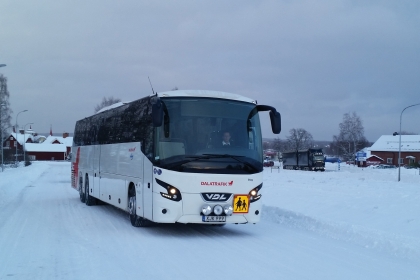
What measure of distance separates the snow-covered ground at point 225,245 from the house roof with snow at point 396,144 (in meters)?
97.5

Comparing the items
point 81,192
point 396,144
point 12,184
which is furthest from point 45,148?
point 81,192

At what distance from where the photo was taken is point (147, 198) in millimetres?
11305

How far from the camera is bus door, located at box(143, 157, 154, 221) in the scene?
436 inches

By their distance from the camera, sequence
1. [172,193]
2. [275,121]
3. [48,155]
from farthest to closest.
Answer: [48,155]
[275,121]
[172,193]

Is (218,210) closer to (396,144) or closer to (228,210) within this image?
(228,210)

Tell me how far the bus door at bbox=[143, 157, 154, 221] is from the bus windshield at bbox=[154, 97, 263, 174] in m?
0.46

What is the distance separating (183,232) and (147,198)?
4.55 feet

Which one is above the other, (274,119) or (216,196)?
(274,119)

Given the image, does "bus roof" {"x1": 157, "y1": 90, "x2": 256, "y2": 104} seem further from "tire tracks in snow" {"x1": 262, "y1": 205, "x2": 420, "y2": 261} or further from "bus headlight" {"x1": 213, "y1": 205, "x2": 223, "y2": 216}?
"tire tracks in snow" {"x1": 262, "y1": 205, "x2": 420, "y2": 261}

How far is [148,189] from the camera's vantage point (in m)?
11.3

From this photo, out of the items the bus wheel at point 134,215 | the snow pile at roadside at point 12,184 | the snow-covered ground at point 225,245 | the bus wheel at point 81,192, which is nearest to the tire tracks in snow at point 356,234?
the snow-covered ground at point 225,245

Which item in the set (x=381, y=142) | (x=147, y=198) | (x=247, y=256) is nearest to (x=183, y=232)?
(x=147, y=198)

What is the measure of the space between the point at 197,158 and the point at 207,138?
57 cm

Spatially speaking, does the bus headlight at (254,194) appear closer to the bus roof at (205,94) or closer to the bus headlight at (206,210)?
the bus headlight at (206,210)
